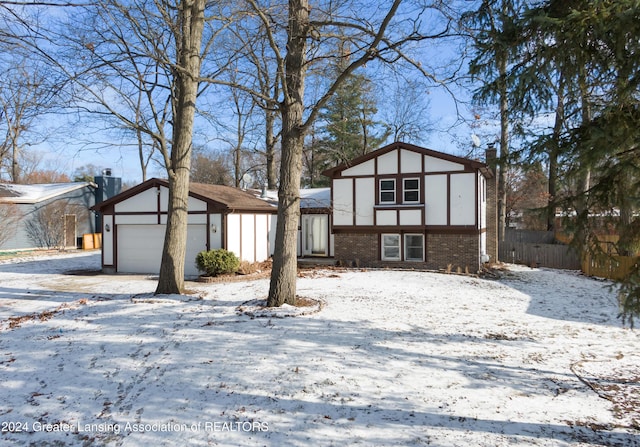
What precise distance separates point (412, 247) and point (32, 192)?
75.5 ft

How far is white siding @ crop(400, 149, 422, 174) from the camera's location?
16266 millimetres

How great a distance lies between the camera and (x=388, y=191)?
16.8 metres

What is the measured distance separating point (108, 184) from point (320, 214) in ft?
56.7

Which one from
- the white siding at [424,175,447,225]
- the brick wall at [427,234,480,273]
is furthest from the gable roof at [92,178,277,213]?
the brick wall at [427,234,480,273]

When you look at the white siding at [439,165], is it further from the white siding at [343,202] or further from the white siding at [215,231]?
the white siding at [215,231]

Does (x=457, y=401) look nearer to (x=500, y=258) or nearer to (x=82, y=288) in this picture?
(x=82, y=288)

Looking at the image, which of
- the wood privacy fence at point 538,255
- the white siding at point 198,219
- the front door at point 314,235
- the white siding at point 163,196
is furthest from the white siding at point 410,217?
the white siding at point 163,196

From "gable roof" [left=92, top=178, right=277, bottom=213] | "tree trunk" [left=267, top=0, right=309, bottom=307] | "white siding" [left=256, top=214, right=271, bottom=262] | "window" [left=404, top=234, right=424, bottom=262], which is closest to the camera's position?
"tree trunk" [left=267, top=0, right=309, bottom=307]

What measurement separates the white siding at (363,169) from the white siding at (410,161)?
120 centimetres

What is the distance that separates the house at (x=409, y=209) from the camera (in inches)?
619

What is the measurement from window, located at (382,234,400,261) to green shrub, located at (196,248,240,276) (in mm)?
6316

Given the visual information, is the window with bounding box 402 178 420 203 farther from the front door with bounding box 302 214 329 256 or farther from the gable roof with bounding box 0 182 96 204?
the gable roof with bounding box 0 182 96 204

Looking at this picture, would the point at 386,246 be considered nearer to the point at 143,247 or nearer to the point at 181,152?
the point at 181,152

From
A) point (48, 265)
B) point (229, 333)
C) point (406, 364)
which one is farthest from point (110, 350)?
point (48, 265)
